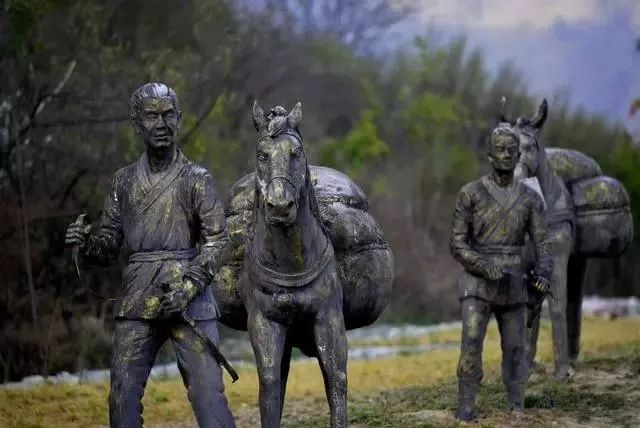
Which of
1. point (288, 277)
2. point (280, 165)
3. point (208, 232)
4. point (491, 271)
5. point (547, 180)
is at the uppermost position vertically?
point (547, 180)

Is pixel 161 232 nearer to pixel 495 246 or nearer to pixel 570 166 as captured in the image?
pixel 495 246

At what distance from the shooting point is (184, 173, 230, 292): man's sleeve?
19.8ft

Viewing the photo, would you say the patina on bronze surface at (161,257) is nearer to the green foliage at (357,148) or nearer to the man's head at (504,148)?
the man's head at (504,148)

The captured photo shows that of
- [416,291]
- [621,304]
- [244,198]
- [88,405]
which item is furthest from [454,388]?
[621,304]

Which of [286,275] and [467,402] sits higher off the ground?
[286,275]

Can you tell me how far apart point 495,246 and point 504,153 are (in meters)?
0.76

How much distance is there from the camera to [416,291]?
2542cm

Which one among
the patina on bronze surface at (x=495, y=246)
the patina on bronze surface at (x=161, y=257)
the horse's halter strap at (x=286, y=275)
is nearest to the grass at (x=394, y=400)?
the patina on bronze surface at (x=495, y=246)

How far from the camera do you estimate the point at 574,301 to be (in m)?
12.7

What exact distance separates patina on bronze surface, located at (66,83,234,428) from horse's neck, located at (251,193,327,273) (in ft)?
0.79

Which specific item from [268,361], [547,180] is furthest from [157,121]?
[547,180]

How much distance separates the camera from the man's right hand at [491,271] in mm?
8500

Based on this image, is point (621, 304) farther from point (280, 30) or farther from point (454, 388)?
point (454, 388)

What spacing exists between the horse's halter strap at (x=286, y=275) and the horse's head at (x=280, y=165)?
415mm
